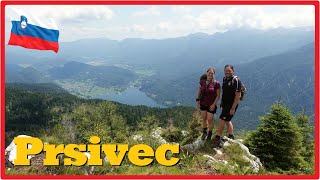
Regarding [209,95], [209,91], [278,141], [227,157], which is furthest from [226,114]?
[278,141]

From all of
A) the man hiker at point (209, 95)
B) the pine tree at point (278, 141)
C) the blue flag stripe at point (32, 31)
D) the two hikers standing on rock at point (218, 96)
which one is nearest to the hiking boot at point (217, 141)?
the two hikers standing on rock at point (218, 96)

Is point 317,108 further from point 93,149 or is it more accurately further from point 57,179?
point 57,179

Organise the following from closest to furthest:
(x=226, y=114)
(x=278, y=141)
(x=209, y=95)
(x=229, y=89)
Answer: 1. (x=229, y=89)
2. (x=209, y=95)
3. (x=226, y=114)
4. (x=278, y=141)

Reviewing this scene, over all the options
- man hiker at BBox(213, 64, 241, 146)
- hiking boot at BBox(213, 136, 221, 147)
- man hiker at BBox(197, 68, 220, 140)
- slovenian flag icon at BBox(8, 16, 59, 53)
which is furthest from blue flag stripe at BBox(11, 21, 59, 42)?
hiking boot at BBox(213, 136, 221, 147)

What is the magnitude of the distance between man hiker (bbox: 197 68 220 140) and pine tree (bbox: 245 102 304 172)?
9.94 feet

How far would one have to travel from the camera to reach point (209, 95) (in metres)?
11.9

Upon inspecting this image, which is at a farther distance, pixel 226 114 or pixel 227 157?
pixel 226 114

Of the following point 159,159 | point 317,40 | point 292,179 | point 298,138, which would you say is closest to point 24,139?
point 159,159

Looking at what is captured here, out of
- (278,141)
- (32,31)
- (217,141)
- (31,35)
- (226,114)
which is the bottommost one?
(278,141)

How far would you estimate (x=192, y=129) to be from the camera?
18.3 meters

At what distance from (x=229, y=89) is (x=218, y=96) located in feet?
1.59

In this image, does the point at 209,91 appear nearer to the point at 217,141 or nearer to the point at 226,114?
the point at 226,114

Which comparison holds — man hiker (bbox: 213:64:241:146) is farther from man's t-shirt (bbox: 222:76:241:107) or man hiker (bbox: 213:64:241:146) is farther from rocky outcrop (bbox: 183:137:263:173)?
rocky outcrop (bbox: 183:137:263:173)

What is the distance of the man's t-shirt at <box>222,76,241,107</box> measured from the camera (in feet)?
37.0
